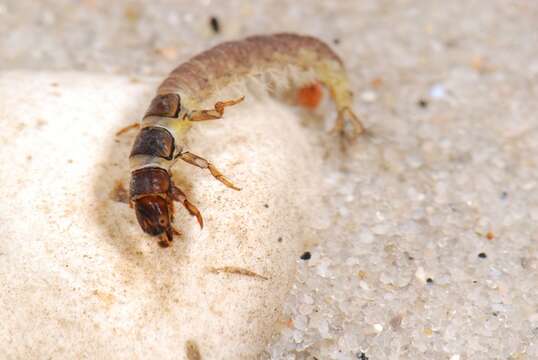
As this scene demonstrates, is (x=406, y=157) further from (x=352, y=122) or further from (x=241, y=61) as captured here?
(x=241, y=61)

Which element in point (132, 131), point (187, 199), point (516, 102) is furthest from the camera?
point (516, 102)

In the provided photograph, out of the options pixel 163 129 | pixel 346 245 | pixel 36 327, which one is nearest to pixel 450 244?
pixel 346 245

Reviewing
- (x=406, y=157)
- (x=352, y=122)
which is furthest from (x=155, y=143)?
(x=406, y=157)

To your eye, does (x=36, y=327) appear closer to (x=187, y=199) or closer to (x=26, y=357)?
(x=26, y=357)

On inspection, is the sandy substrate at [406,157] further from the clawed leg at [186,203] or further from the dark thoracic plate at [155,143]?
the dark thoracic plate at [155,143]

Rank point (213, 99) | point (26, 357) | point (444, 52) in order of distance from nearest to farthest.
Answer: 1. point (26, 357)
2. point (213, 99)
3. point (444, 52)
